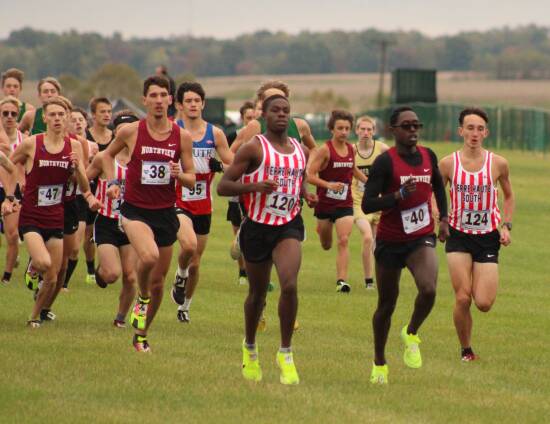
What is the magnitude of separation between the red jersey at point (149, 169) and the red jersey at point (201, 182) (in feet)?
6.02

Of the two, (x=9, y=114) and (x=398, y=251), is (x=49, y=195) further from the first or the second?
(x=398, y=251)

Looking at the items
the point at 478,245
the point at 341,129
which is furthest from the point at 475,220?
the point at 341,129

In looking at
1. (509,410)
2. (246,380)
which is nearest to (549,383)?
(509,410)

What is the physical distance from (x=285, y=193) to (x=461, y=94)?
130 meters

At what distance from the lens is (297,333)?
46.8 feet

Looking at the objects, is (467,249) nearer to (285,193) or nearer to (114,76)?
(285,193)

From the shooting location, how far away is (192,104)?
14062 mm

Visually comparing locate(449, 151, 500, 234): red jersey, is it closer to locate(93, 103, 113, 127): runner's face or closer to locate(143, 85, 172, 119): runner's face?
locate(143, 85, 172, 119): runner's face

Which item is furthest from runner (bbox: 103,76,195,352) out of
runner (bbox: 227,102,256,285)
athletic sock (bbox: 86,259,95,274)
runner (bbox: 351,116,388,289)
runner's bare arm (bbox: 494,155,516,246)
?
runner (bbox: 351,116,388,289)

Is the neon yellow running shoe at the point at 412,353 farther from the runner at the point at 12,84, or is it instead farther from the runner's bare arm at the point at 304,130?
the runner at the point at 12,84

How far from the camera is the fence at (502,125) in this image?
Answer: 200ft

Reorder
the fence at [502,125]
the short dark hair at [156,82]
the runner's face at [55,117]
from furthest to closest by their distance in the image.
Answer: the fence at [502,125]
the runner's face at [55,117]
the short dark hair at [156,82]

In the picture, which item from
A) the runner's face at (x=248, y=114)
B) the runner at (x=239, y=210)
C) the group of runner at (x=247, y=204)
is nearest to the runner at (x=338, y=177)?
the runner at (x=239, y=210)

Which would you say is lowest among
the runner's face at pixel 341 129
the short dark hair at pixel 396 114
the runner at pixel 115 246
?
the runner at pixel 115 246
